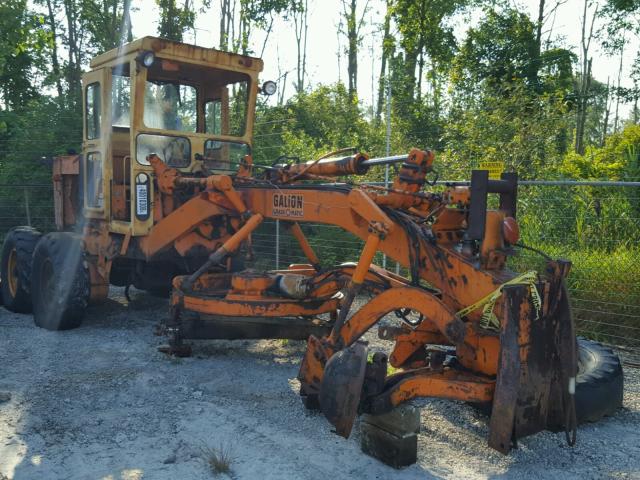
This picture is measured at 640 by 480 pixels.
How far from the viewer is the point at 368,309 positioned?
4.30 metres

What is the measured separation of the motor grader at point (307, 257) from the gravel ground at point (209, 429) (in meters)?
0.25

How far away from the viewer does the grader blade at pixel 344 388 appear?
12.3ft

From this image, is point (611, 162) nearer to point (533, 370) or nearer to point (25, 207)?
point (533, 370)

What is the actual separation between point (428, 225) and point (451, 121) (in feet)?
30.7

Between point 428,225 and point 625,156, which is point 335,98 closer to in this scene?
Answer: point 625,156

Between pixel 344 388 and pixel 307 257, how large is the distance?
280 cm

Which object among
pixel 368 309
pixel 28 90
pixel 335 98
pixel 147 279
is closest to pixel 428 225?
pixel 368 309

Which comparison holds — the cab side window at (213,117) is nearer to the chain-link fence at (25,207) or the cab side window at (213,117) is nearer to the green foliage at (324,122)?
the green foliage at (324,122)

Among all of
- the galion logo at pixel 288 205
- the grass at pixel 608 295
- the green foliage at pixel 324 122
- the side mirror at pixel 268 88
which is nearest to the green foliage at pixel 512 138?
the green foliage at pixel 324 122

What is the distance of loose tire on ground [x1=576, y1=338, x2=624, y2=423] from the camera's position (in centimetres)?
420

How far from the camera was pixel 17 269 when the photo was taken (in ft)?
25.7

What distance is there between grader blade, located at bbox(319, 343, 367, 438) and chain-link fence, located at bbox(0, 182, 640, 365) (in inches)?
147

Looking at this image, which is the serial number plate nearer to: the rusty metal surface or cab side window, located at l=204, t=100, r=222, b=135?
cab side window, located at l=204, t=100, r=222, b=135

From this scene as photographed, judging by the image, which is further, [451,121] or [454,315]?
[451,121]
